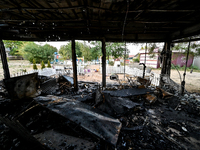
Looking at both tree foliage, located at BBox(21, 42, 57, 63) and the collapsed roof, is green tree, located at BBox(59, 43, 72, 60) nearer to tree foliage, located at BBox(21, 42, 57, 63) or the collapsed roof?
tree foliage, located at BBox(21, 42, 57, 63)

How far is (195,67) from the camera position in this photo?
18297mm

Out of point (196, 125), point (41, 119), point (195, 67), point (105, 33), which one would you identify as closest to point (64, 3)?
point (105, 33)

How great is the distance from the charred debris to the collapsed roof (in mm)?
2792

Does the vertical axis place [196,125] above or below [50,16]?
below

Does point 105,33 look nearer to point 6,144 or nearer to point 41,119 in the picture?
point 41,119

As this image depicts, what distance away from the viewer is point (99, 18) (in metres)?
3.61

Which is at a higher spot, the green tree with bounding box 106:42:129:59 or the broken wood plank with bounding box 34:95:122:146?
the green tree with bounding box 106:42:129:59

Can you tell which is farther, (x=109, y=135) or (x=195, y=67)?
(x=195, y=67)

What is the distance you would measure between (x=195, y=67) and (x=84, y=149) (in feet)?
86.2

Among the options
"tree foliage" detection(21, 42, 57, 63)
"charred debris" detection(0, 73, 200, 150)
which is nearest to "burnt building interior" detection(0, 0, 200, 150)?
"charred debris" detection(0, 73, 200, 150)

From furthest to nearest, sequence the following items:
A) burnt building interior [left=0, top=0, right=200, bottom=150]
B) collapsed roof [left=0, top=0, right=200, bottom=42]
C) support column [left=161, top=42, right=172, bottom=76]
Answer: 1. support column [left=161, top=42, right=172, bottom=76]
2. collapsed roof [left=0, top=0, right=200, bottom=42]
3. burnt building interior [left=0, top=0, right=200, bottom=150]

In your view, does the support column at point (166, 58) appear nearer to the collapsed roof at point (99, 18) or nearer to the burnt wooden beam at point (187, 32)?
the collapsed roof at point (99, 18)

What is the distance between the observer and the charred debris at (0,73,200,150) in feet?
7.14

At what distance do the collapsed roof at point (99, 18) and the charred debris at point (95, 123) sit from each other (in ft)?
9.16
